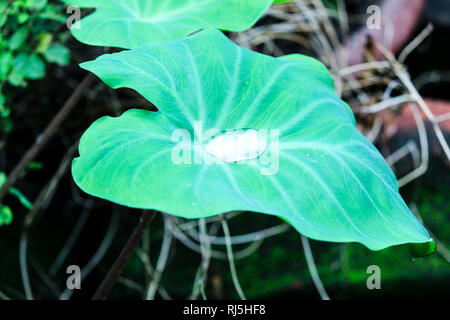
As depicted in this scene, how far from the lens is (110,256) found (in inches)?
67.2

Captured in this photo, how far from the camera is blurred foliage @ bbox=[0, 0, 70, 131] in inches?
45.8

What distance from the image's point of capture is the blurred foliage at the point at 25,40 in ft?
3.82

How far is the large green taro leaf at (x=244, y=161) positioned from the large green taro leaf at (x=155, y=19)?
0.38ft

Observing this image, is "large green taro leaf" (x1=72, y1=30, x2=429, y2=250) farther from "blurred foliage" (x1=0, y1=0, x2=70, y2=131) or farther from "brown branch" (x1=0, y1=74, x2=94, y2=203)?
"blurred foliage" (x1=0, y1=0, x2=70, y2=131)

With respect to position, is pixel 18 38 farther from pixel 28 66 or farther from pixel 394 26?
pixel 394 26

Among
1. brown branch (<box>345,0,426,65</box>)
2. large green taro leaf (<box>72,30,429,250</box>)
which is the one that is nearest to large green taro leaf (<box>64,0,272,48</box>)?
large green taro leaf (<box>72,30,429,250</box>)

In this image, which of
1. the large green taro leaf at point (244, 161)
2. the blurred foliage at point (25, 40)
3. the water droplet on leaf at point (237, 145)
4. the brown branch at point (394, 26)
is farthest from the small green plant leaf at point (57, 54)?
the brown branch at point (394, 26)

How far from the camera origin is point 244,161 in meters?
0.69

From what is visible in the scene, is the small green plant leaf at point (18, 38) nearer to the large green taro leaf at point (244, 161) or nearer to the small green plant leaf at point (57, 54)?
the small green plant leaf at point (57, 54)

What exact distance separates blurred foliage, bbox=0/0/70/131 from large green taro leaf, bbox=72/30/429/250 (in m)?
0.54

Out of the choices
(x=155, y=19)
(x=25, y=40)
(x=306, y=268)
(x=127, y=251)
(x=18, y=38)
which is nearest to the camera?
(x=127, y=251)

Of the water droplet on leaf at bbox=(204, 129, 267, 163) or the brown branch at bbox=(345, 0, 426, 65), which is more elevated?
the brown branch at bbox=(345, 0, 426, 65)

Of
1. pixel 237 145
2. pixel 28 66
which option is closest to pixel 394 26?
pixel 28 66

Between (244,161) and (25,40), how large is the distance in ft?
2.84
